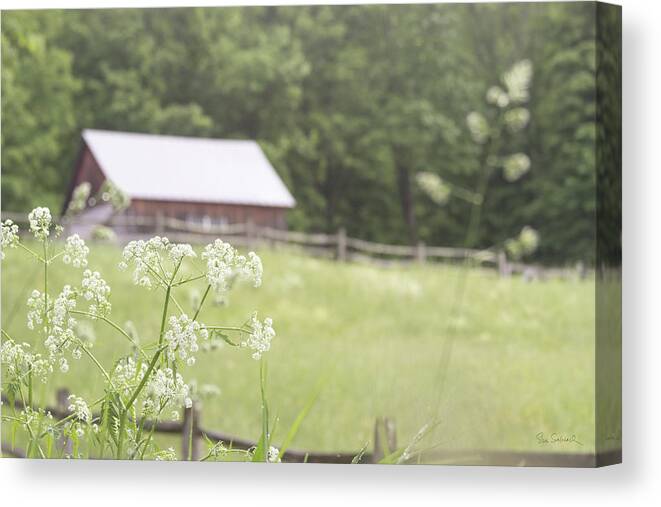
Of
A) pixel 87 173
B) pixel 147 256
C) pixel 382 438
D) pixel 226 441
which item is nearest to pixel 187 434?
pixel 226 441

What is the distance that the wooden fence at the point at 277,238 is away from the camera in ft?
18.1

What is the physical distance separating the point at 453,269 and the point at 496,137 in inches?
26.1

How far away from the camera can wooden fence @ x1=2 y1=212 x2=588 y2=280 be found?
5.53m

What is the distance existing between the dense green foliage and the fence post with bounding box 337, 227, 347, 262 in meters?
0.04

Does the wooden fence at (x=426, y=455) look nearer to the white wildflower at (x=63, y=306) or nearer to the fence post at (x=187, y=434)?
the fence post at (x=187, y=434)

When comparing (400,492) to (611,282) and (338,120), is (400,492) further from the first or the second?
(338,120)

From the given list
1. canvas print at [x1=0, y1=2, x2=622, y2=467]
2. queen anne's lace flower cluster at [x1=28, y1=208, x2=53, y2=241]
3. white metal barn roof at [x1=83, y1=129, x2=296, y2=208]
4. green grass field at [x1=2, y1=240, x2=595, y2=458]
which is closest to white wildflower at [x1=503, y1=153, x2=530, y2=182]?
canvas print at [x1=0, y1=2, x2=622, y2=467]

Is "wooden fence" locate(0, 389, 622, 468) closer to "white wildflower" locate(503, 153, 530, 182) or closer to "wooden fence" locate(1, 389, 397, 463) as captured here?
"wooden fence" locate(1, 389, 397, 463)

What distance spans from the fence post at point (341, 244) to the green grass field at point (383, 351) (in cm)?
6

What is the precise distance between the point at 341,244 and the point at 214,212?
25.4 inches

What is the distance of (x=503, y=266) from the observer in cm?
534

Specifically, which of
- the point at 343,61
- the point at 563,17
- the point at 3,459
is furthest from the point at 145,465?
the point at 563,17

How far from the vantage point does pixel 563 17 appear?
5.23 metres
